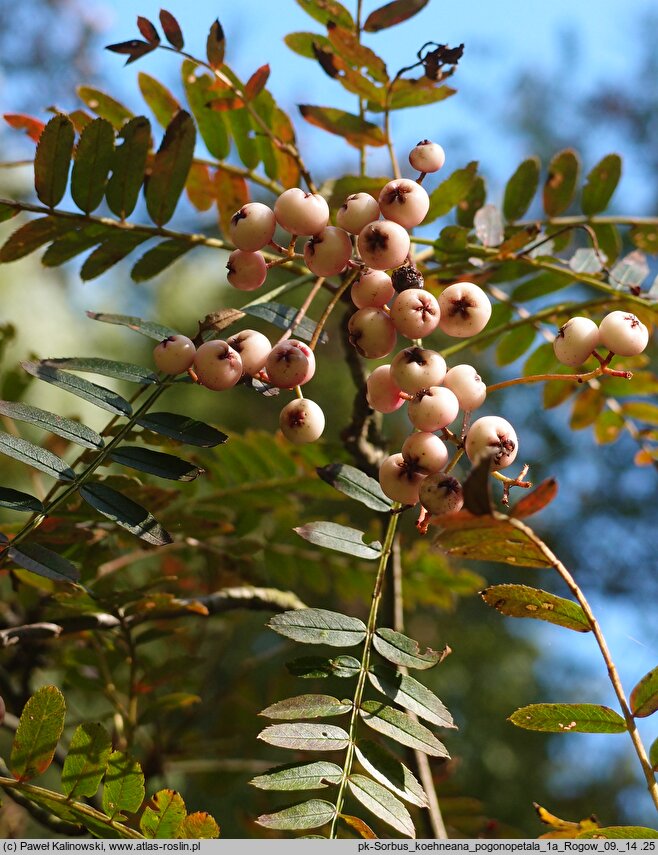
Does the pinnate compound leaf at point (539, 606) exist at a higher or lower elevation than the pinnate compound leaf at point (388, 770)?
higher

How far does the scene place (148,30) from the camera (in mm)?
524

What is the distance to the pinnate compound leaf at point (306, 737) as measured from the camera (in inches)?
14.4

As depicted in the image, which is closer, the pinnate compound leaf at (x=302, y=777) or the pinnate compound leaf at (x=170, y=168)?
the pinnate compound leaf at (x=302, y=777)

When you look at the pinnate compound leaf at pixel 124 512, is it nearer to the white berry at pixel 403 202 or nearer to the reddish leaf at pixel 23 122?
the white berry at pixel 403 202

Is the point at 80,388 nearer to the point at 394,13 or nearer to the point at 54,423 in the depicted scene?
the point at 54,423

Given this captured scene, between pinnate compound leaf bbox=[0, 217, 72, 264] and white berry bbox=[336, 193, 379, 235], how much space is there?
0.73 feet

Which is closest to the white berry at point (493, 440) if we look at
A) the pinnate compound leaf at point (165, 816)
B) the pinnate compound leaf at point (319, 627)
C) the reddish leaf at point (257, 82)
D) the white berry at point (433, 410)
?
the white berry at point (433, 410)

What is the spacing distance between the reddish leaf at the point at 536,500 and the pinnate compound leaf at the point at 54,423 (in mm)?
224

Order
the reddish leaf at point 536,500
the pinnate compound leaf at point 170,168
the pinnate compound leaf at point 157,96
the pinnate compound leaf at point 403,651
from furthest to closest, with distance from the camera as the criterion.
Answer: the pinnate compound leaf at point 157,96
the pinnate compound leaf at point 170,168
the pinnate compound leaf at point 403,651
the reddish leaf at point 536,500

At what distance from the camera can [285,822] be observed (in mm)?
351

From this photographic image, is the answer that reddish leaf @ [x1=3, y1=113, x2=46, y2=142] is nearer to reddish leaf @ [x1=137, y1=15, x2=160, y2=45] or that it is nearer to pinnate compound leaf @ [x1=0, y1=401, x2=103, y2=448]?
reddish leaf @ [x1=137, y1=15, x2=160, y2=45]

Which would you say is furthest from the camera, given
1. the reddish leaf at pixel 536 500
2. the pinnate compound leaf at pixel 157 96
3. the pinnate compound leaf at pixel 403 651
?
the pinnate compound leaf at pixel 157 96

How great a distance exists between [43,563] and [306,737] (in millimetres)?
147

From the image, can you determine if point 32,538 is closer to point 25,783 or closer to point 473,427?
point 25,783
